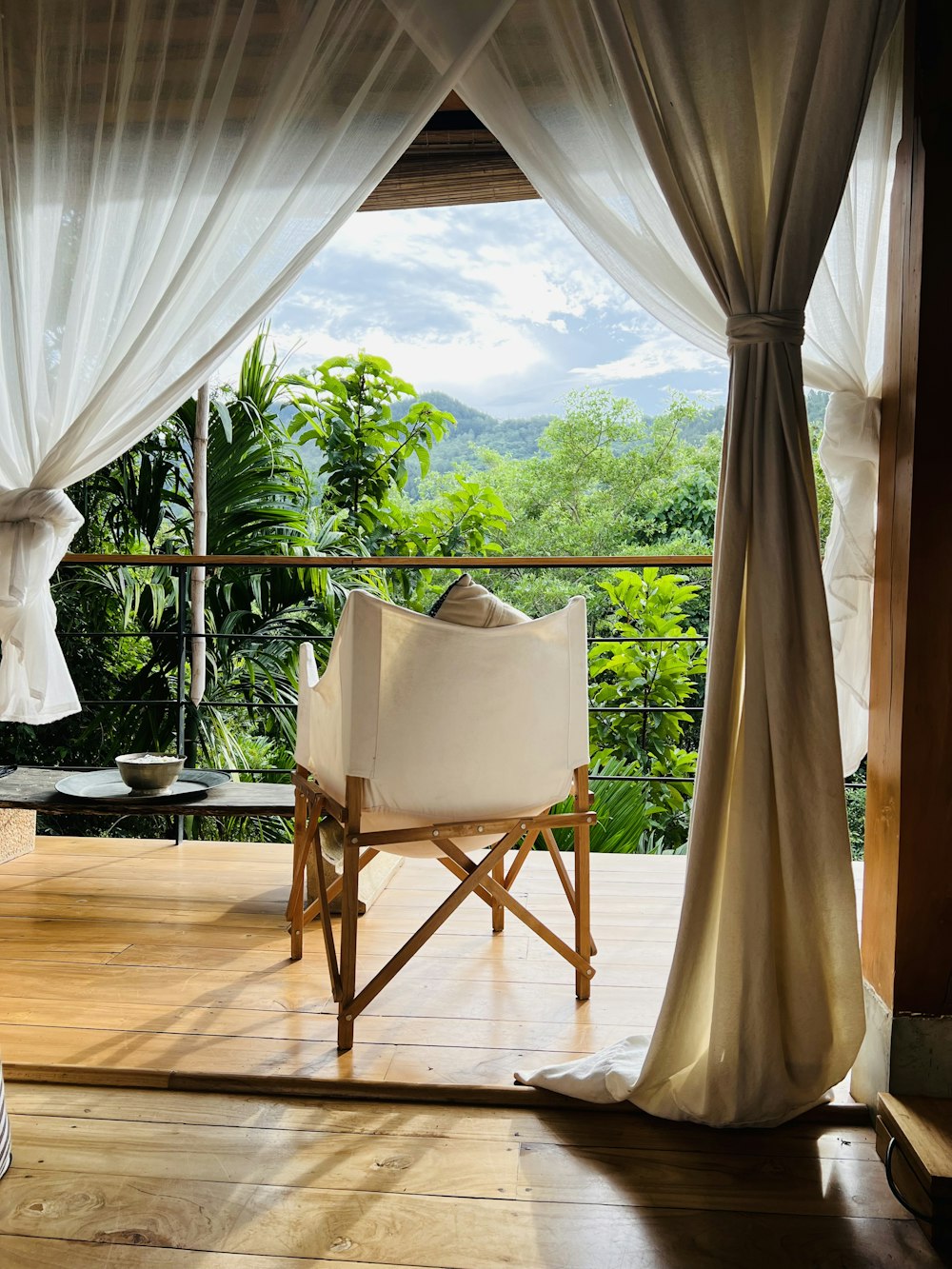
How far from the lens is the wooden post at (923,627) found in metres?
1.62

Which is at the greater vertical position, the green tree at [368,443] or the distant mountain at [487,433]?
the distant mountain at [487,433]

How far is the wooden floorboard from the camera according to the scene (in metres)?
1.37

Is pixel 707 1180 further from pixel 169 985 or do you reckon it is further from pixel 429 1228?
pixel 169 985

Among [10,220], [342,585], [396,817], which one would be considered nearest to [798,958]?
[396,817]

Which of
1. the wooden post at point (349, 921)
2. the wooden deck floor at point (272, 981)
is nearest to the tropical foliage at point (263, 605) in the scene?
the wooden deck floor at point (272, 981)

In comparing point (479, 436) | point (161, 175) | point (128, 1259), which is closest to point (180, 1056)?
point (128, 1259)

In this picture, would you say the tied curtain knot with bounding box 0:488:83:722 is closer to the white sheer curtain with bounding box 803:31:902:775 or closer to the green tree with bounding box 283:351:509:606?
the white sheer curtain with bounding box 803:31:902:775

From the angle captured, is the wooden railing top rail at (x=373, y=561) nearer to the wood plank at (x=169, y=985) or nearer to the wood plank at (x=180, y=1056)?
the wood plank at (x=169, y=985)

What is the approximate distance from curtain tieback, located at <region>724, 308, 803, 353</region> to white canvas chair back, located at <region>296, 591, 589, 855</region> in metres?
0.67

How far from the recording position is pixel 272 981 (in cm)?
221

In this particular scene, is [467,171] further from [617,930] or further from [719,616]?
[617,930]

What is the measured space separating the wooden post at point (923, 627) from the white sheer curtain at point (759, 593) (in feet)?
0.25

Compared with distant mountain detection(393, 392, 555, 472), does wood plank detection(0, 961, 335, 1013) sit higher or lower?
lower

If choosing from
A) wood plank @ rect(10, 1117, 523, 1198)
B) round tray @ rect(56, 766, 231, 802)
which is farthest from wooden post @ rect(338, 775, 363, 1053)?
round tray @ rect(56, 766, 231, 802)
